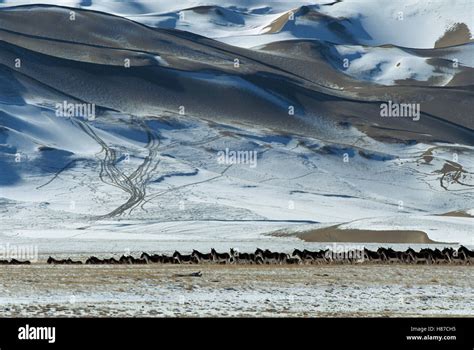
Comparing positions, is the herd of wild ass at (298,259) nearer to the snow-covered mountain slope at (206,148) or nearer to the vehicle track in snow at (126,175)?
the snow-covered mountain slope at (206,148)

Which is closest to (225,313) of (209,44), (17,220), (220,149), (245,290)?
(245,290)

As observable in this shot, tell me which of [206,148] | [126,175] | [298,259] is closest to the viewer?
[298,259]

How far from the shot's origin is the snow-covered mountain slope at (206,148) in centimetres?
7294

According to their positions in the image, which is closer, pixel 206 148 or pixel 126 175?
pixel 126 175

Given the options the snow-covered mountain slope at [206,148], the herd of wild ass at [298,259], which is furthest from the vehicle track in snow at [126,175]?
the herd of wild ass at [298,259]

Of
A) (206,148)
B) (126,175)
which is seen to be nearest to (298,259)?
(126,175)

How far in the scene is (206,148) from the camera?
3944 inches

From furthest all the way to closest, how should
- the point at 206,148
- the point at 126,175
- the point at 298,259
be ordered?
the point at 206,148 < the point at 126,175 < the point at 298,259

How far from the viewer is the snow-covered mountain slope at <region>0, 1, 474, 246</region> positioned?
72.9 m

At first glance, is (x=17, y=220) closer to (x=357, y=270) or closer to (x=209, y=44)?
(x=357, y=270)

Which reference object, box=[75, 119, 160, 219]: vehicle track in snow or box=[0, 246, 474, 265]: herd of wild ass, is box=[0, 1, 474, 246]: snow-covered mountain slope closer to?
box=[75, 119, 160, 219]: vehicle track in snow

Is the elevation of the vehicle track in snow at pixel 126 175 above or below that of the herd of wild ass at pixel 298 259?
above

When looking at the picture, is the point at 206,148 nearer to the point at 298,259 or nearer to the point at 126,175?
the point at 126,175
